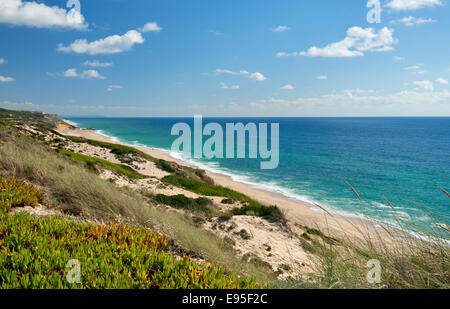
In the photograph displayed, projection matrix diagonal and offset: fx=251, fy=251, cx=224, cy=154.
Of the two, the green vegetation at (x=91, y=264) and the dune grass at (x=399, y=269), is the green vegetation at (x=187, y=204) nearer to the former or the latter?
the green vegetation at (x=91, y=264)

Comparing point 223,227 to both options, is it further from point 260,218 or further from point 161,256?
point 161,256

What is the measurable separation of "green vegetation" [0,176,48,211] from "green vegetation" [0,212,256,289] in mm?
1569

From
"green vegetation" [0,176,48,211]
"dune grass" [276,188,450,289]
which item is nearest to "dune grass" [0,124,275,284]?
"green vegetation" [0,176,48,211]

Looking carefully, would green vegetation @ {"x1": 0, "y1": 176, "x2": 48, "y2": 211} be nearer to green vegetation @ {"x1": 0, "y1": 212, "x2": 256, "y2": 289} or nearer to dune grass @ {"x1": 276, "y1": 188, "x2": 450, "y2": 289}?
green vegetation @ {"x1": 0, "y1": 212, "x2": 256, "y2": 289}

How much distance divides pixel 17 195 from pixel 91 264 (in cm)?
426

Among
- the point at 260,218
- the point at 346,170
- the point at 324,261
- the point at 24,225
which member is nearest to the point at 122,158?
the point at 260,218

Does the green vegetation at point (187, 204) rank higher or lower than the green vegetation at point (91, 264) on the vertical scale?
lower

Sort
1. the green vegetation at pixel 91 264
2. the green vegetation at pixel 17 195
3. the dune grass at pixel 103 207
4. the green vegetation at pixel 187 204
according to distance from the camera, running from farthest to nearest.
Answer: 1. the green vegetation at pixel 187 204
2. the green vegetation at pixel 17 195
3. the dune grass at pixel 103 207
4. the green vegetation at pixel 91 264

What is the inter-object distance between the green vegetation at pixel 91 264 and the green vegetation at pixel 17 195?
1.57 m

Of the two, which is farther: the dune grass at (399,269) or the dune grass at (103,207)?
the dune grass at (103,207)

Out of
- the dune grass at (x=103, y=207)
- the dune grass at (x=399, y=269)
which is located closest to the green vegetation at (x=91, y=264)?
the dune grass at (x=399, y=269)

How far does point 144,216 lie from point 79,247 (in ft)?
9.95

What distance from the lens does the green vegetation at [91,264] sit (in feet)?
9.65

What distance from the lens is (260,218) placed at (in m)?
13.9
